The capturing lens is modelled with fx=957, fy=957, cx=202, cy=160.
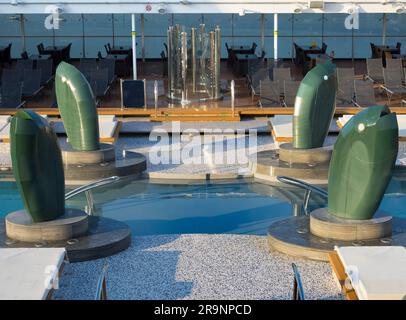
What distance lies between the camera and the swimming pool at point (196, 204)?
11.5m

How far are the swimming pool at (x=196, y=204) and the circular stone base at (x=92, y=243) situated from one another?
3.27ft

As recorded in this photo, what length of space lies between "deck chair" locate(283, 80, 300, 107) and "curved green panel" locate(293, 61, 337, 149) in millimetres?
4186

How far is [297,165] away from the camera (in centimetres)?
1327

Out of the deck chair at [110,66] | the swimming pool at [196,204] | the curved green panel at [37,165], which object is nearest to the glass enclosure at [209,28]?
the deck chair at [110,66]

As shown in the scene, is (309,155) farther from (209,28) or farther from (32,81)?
(209,28)

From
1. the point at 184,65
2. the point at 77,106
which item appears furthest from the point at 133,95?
the point at 77,106

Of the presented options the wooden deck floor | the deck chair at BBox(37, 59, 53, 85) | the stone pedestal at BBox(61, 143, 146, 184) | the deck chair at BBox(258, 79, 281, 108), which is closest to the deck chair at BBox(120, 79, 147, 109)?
the wooden deck floor

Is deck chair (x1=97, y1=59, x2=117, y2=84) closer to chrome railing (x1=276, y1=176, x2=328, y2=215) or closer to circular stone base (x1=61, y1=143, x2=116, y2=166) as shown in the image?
circular stone base (x1=61, y1=143, x2=116, y2=166)

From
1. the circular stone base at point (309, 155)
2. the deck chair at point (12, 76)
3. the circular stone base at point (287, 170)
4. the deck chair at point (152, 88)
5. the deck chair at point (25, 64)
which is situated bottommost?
the circular stone base at point (287, 170)

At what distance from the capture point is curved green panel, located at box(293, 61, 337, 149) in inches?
518

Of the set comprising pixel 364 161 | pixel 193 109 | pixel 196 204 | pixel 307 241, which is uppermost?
pixel 364 161

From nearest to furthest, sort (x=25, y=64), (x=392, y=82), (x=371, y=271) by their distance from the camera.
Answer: (x=371, y=271) < (x=392, y=82) < (x=25, y=64)

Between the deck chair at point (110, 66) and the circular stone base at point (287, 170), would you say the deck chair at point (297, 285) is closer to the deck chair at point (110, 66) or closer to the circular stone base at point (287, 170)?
the circular stone base at point (287, 170)

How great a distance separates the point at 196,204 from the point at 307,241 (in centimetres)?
289
